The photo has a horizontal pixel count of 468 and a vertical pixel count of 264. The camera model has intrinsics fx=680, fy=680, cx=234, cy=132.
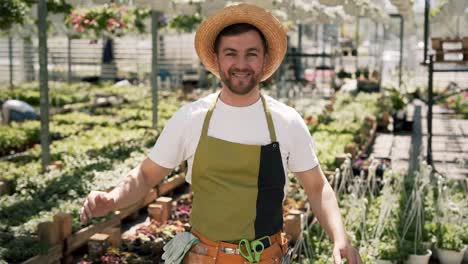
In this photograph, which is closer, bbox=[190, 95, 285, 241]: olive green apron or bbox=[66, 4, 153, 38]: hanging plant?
bbox=[190, 95, 285, 241]: olive green apron

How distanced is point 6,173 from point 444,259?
4.08 meters

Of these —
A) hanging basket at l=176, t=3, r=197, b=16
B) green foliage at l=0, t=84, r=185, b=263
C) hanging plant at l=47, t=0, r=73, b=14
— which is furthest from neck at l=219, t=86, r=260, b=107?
hanging plant at l=47, t=0, r=73, b=14

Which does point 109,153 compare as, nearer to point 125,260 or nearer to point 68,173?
point 68,173

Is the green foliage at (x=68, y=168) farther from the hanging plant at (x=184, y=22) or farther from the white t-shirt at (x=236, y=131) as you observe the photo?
the hanging plant at (x=184, y=22)

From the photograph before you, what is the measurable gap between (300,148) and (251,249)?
389 mm

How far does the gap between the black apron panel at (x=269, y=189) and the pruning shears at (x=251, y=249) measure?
33 millimetres

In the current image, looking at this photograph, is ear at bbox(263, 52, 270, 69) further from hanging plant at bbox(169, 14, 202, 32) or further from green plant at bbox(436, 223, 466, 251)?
hanging plant at bbox(169, 14, 202, 32)

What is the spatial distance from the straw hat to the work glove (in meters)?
0.64

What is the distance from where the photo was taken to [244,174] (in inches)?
91.0

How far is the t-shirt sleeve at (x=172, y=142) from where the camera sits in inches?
92.7

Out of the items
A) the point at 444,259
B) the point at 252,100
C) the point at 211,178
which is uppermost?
the point at 252,100

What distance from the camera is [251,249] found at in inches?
90.4

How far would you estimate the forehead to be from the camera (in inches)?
92.4

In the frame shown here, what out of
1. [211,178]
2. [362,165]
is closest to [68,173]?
[362,165]
